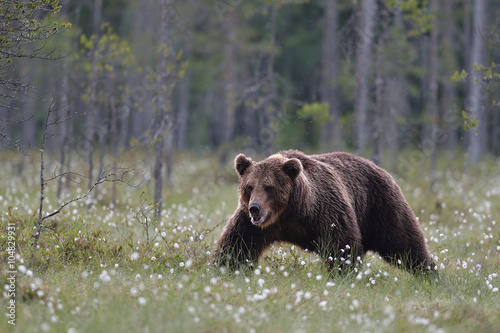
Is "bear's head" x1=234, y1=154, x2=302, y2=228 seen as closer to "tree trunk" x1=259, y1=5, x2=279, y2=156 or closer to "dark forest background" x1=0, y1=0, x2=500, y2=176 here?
"dark forest background" x1=0, y1=0, x2=500, y2=176

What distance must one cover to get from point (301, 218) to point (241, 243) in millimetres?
783

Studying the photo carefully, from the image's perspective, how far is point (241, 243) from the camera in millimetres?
6863

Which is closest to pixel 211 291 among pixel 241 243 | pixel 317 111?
pixel 241 243

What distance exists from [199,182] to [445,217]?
9.32 m

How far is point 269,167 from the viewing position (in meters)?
6.82

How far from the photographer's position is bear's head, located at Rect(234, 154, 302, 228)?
6.59 meters

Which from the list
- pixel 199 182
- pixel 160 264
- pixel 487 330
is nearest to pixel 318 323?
pixel 487 330

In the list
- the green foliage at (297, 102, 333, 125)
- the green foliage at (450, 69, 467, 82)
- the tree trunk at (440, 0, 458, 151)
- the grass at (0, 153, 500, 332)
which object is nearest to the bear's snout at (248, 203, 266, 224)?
Answer: the grass at (0, 153, 500, 332)

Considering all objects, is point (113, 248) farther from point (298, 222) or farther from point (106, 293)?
point (298, 222)

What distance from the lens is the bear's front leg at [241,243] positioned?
22.5ft

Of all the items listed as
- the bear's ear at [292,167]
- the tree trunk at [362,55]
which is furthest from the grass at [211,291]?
the tree trunk at [362,55]

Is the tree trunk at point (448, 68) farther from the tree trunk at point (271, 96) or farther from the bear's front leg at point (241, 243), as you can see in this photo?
the bear's front leg at point (241, 243)

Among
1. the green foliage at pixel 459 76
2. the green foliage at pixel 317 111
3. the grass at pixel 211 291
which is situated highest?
the green foliage at pixel 459 76

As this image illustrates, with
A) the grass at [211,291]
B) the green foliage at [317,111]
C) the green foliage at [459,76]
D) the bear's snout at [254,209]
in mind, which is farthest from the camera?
the green foliage at [317,111]
